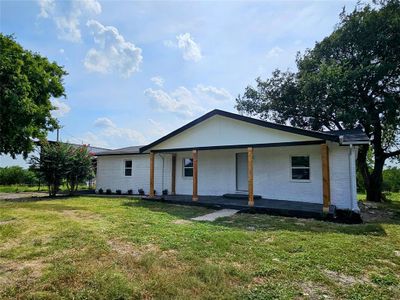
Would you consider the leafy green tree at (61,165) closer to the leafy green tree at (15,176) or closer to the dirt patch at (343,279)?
the leafy green tree at (15,176)

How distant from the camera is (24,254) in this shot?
4.80 metres

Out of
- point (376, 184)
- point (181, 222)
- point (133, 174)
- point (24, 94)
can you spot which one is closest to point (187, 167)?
point (133, 174)

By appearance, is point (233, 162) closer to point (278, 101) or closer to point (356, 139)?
point (356, 139)

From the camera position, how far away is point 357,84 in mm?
15852

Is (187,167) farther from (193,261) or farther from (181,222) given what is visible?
(193,261)

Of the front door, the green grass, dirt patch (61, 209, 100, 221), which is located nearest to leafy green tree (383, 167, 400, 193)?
the front door

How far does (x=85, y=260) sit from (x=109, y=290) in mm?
1238

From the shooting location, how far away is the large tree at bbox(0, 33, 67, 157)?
44.1ft

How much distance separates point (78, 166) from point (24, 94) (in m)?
4.65

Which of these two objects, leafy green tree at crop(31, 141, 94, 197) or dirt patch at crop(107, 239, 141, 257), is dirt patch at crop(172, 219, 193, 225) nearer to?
dirt patch at crop(107, 239, 141, 257)

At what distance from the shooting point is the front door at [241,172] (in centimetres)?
1345

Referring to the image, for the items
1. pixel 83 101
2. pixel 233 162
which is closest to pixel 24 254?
pixel 233 162

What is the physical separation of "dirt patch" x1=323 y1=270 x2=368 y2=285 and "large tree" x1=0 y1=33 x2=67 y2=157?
49.0 ft

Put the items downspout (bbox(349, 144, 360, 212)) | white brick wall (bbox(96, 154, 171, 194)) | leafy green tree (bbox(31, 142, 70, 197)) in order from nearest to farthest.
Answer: downspout (bbox(349, 144, 360, 212)), leafy green tree (bbox(31, 142, 70, 197)), white brick wall (bbox(96, 154, 171, 194))
